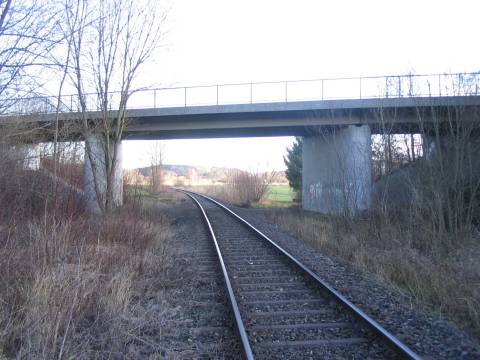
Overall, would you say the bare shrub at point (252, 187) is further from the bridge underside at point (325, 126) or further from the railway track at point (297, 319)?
the railway track at point (297, 319)

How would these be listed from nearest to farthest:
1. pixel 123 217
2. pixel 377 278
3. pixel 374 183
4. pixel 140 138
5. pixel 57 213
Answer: pixel 377 278 < pixel 57 213 < pixel 123 217 < pixel 374 183 < pixel 140 138

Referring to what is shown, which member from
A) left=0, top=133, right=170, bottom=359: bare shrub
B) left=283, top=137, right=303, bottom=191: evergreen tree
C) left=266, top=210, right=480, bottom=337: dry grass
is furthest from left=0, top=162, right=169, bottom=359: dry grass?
left=283, top=137, right=303, bottom=191: evergreen tree

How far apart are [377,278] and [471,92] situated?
8720mm

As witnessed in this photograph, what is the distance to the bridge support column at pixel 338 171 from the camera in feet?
52.5

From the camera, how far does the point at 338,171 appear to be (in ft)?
58.5

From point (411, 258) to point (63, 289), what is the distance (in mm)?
7790

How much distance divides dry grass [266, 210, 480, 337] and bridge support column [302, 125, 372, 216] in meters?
1.43

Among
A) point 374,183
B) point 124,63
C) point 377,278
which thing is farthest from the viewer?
point 374,183

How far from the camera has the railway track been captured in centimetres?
454

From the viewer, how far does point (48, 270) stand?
5.71 metres

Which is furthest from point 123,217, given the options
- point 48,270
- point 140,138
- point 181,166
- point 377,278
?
point 181,166

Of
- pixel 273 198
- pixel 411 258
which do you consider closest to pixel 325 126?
pixel 411 258

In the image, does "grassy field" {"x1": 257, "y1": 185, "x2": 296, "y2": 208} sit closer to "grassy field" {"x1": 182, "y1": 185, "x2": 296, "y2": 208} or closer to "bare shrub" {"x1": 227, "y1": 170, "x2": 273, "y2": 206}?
"grassy field" {"x1": 182, "y1": 185, "x2": 296, "y2": 208}

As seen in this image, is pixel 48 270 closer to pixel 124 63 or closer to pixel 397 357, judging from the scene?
pixel 397 357
